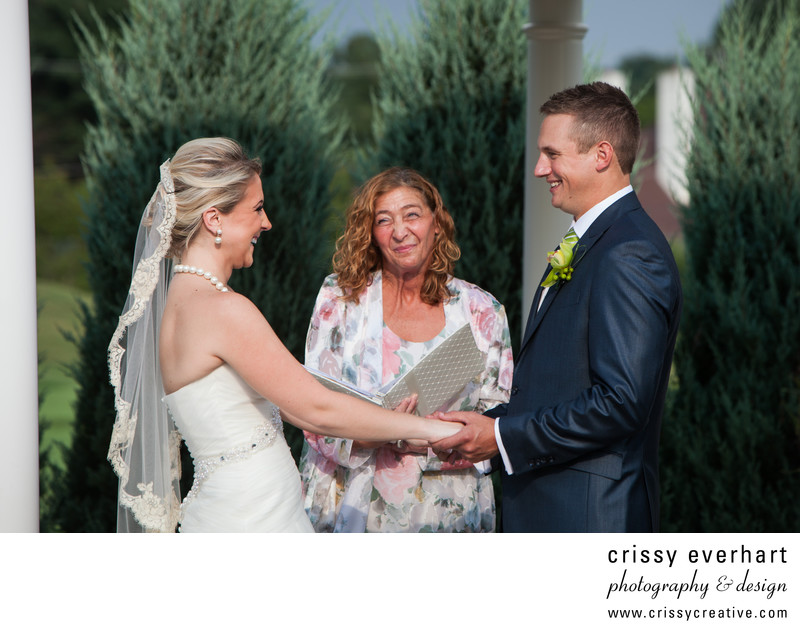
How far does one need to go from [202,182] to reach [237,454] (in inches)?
34.3

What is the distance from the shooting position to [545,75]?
458 centimetres

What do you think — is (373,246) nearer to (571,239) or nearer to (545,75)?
(571,239)

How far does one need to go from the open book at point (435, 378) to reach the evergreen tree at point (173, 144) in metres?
2.62

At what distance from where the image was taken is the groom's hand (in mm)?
2996

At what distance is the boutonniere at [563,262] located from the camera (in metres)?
2.75

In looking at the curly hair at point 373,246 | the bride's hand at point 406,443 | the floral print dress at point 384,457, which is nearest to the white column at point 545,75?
the curly hair at point 373,246

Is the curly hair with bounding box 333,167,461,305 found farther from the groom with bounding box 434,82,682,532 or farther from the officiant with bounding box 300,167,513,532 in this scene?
the groom with bounding box 434,82,682,532

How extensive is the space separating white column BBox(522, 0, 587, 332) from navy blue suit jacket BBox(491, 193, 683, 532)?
191 centimetres

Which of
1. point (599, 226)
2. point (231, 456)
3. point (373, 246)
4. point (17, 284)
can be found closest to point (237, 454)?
point (231, 456)

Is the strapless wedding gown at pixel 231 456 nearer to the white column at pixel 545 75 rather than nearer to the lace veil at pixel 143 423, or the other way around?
the lace veil at pixel 143 423

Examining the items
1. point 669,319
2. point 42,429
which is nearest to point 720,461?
point 669,319

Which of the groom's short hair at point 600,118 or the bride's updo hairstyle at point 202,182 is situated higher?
the groom's short hair at point 600,118

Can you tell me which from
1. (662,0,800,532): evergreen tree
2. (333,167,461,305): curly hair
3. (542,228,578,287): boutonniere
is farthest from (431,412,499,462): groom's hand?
(662,0,800,532): evergreen tree

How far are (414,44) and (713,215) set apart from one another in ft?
7.87
